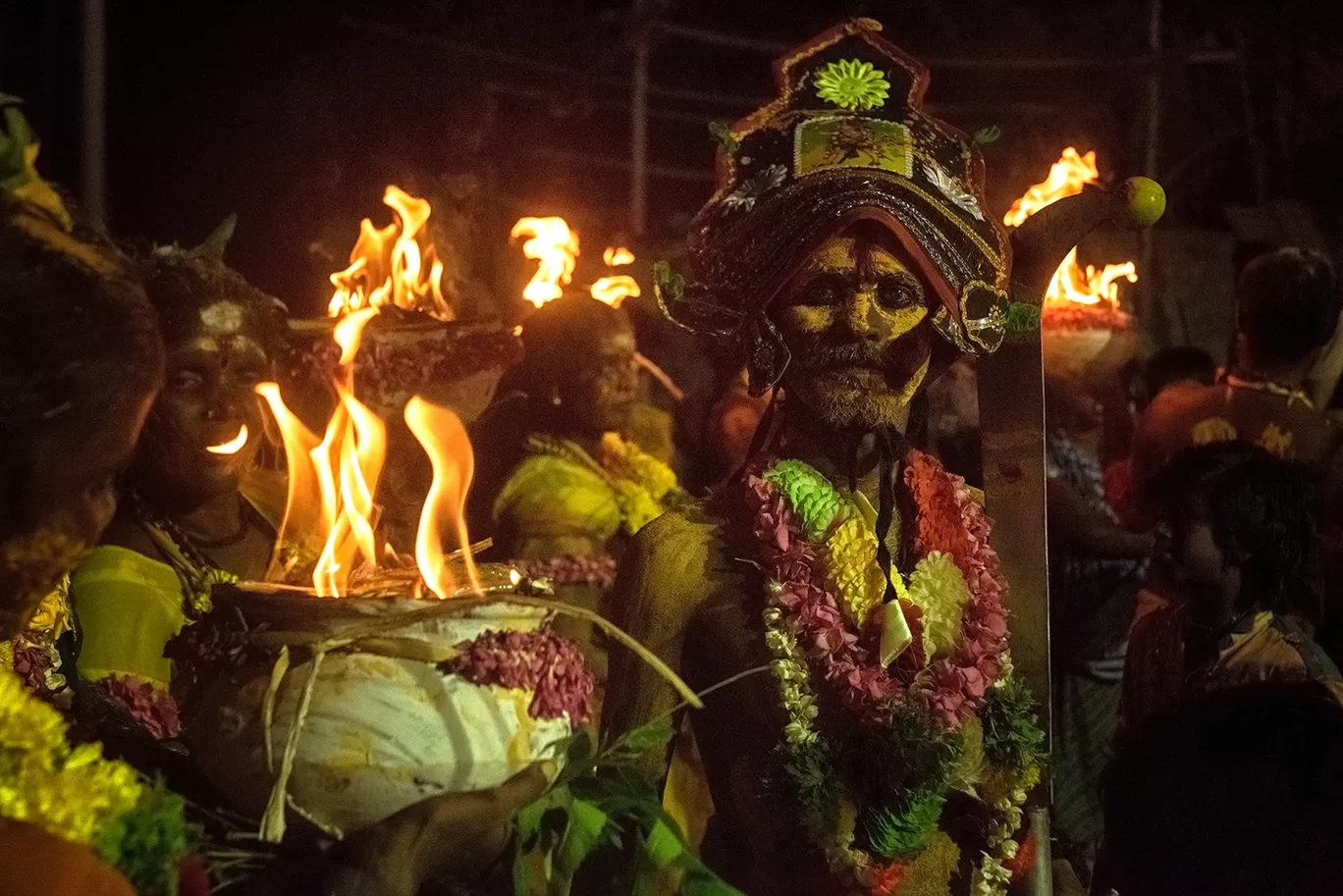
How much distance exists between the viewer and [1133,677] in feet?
14.3

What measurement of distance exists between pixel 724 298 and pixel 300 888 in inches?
65.9

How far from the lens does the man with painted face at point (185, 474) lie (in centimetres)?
325

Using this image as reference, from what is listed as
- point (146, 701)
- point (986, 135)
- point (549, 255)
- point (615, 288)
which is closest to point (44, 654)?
point (146, 701)

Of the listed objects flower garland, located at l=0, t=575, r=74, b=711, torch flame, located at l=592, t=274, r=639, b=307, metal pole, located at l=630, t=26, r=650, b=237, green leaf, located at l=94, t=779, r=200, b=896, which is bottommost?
green leaf, located at l=94, t=779, r=200, b=896

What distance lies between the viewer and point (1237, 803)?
2611 millimetres

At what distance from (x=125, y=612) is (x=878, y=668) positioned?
1742 mm

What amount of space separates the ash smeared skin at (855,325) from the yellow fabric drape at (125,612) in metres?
1.60

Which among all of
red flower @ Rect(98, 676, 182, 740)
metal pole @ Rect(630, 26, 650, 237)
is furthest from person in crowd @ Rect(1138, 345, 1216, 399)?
red flower @ Rect(98, 676, 182, 740)

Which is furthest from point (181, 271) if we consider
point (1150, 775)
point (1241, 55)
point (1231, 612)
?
point (1241, 55)

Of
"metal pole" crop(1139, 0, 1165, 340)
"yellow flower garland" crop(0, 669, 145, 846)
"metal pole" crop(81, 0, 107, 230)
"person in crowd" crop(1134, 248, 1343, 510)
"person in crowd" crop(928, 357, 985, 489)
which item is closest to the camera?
"yellow flower garland" crop(0, 669, 145, 846)

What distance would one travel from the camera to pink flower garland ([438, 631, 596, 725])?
1.90 m

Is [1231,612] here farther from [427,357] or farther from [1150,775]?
[427,357]

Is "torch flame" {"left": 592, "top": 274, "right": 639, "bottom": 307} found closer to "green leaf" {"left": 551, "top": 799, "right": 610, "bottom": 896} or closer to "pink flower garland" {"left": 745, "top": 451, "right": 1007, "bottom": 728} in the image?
"pink flower garland" {"left": 745, "top": 451, "right": 1007, "bottom": 728}

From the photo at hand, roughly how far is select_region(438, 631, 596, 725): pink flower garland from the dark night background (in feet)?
9.60
